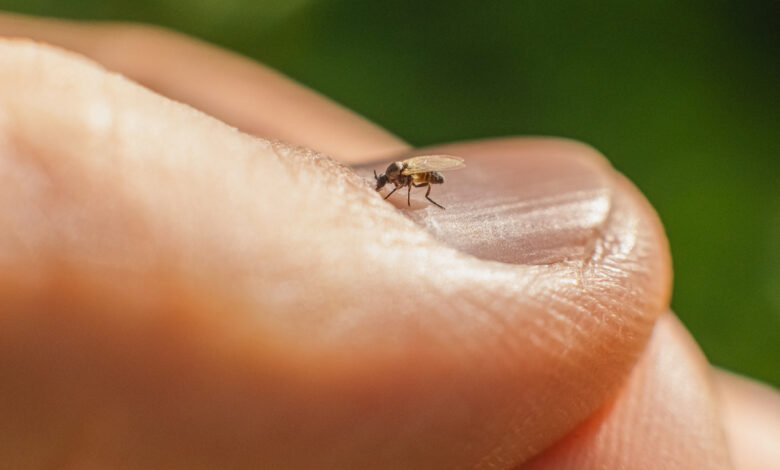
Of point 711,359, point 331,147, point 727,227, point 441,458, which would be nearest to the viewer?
point 441,458

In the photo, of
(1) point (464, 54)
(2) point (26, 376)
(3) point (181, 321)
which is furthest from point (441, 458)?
(1) point (464, 54)

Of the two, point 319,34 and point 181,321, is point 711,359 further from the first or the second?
→ point 181,321

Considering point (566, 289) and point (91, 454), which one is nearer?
point (91, 454)

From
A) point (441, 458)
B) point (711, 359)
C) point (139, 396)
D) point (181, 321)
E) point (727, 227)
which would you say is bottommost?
point (711, 359)

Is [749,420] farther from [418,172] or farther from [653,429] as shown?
[418,172]

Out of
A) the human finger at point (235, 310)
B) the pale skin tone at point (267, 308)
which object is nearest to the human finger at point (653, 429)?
the pale skin tone at point (267, 308)

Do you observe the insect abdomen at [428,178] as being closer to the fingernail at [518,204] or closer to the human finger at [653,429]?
the fingernail at [518,204]

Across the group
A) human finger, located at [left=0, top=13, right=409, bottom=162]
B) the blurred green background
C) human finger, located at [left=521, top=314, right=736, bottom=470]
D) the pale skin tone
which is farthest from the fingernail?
the blurred green background
